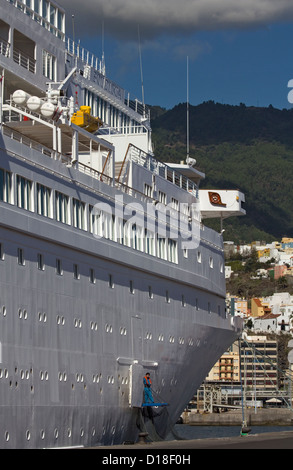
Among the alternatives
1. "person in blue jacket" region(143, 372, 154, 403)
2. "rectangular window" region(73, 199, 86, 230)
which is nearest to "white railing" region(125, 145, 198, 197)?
"rectangular window" region(73, 199, 86, 230)

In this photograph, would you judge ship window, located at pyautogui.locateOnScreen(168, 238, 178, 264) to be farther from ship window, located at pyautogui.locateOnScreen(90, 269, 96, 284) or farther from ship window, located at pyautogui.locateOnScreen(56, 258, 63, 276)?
ship window, located at pyautogui.locateOnScreen(56, 258, 63, 276)

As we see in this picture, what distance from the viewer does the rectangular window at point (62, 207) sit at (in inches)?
950

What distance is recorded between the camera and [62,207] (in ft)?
80.1

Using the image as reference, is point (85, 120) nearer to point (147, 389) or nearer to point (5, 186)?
point (5, 186)

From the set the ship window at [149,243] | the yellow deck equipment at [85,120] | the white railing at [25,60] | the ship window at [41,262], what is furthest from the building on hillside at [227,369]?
the ship window at [41,262]

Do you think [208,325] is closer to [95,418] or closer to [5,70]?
[95,418]

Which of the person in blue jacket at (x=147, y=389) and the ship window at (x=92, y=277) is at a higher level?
the ship window at (x=92, y=277)

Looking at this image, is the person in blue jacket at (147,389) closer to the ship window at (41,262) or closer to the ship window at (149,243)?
the ship window at (149,243)

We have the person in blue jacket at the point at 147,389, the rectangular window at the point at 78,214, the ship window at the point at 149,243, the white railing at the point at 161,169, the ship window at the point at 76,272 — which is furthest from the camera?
the white railing at the point at 161,169

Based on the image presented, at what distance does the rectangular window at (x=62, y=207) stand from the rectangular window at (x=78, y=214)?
1.57ft

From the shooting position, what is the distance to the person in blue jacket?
28.2m

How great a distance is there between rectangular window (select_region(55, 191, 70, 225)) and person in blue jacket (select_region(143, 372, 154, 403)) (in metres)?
6.31

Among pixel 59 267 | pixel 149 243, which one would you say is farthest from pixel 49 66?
pixel 59 267
